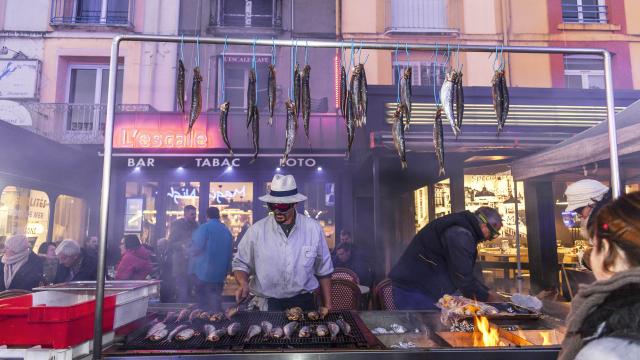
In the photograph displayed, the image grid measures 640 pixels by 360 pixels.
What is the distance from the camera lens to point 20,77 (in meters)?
12.2

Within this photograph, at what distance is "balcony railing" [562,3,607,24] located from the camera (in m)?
12.1

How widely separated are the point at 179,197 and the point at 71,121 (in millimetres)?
4539

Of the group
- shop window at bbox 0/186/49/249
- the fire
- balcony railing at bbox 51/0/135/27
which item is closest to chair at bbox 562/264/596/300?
the fire

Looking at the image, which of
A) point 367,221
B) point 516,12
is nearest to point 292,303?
Result: point 367,221

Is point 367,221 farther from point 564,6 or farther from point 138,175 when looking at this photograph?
point 564,6

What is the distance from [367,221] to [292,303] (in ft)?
28.5

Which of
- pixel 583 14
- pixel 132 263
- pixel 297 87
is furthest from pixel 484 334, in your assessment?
pixel 583 14

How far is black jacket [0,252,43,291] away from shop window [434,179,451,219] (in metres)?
9.25

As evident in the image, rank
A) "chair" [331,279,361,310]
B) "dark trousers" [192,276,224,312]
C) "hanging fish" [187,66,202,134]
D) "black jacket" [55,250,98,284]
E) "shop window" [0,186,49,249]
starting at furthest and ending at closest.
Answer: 1. "shop window" [0,186,49,249]
2. "dark trousers" [192,276,224,312]
3. "black jacket" [55,250,98,284]
4. "chair" [331,279,361,310]
5. "hanging fish" [187,66,202,134]

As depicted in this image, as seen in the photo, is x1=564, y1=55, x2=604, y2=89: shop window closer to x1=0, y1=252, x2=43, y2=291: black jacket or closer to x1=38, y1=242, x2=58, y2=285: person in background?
x1=0, y1=252, x2=43, y2=291: black jacket

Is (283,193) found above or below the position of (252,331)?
above

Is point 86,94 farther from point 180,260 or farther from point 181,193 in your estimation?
Result: point 180,260

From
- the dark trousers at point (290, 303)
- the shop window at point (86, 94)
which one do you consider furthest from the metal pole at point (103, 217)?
the shop window at point (86, 94)

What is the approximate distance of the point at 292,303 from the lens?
12.3 ft
